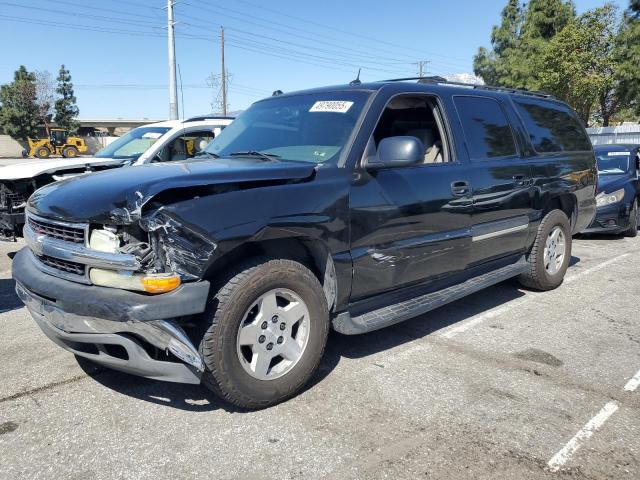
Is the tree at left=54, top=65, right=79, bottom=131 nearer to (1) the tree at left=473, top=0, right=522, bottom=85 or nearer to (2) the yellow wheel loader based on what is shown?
(2) the yellow wheel loader

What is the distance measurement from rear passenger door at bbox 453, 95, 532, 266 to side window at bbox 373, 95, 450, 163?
Result: 23 cm

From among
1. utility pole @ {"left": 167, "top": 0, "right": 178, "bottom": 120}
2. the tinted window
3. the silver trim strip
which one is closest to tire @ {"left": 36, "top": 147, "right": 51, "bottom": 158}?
utility pole @ {"left": 167, "top": 0, "right": 178, "bottom": 120}

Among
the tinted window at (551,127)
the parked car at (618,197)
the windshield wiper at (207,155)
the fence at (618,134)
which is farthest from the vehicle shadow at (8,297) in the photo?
the fence at (618,134)

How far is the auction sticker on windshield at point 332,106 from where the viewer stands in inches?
152

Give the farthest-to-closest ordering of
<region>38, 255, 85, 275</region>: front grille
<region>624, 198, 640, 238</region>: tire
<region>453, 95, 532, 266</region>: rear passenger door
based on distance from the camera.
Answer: <region>624, 198, 640, 238</region>: tire
<region>453, 95, 532, 266</region>: rear passenger door
<region>38, 255, 85, 275</region>: front grille

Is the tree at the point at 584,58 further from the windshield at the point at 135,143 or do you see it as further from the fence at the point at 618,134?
the windshield at the point at 135,143

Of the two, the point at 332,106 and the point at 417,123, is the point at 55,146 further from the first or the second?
the point at 332,106

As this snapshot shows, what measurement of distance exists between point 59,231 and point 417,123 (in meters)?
2.94

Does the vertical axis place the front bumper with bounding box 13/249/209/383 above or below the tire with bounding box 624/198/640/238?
above

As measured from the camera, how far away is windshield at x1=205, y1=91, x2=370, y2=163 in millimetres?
3676

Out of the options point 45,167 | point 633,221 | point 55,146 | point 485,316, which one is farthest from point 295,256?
point 55,146

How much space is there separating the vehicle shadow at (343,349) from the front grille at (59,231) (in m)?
1.05

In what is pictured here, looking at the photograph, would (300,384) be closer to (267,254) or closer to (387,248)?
(267,254)

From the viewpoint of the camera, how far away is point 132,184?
288cm
